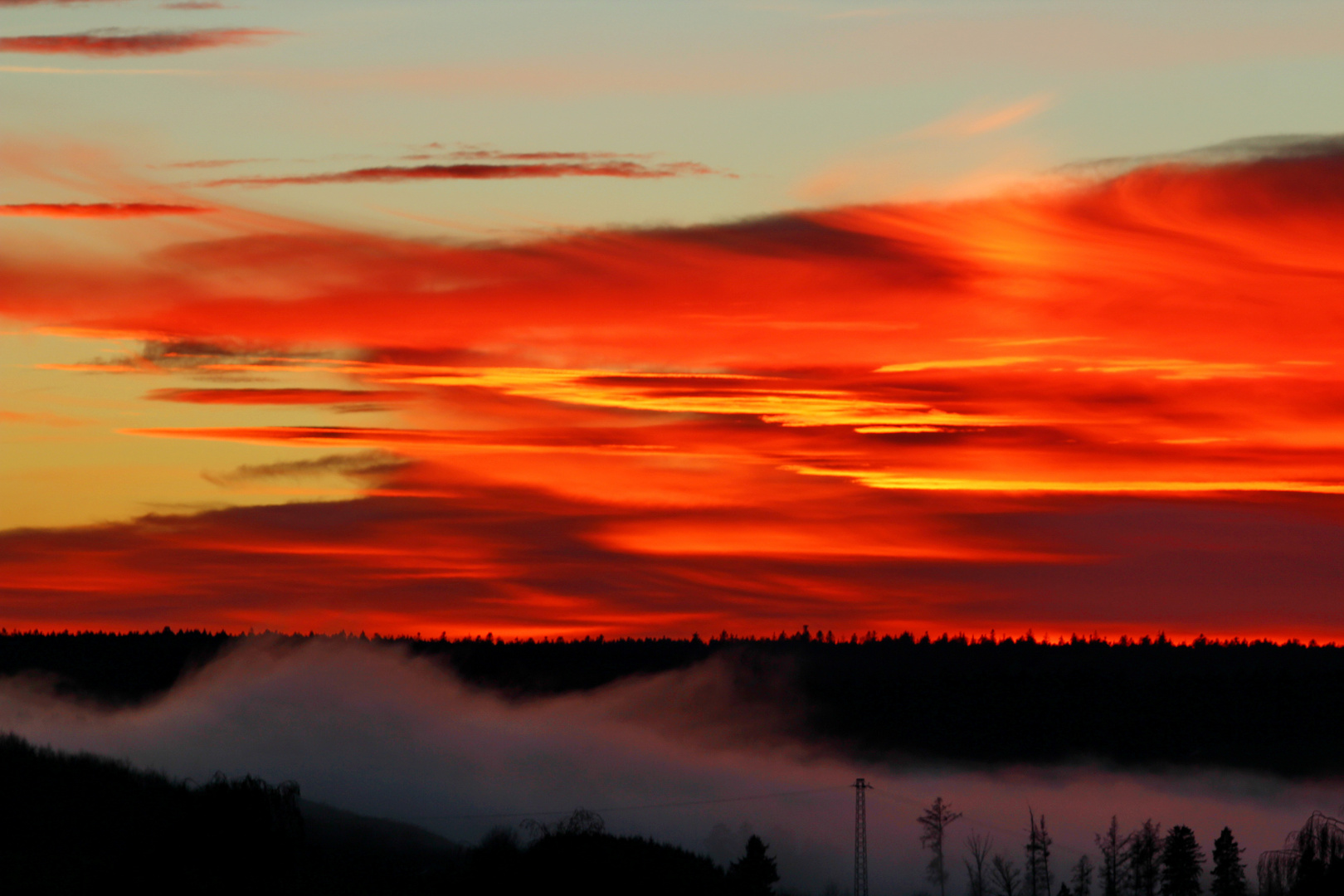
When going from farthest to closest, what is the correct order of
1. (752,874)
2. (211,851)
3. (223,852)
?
(752,874)
(223,852)
(211,851)

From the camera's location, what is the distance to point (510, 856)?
114m

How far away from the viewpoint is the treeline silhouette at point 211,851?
85.1 meters

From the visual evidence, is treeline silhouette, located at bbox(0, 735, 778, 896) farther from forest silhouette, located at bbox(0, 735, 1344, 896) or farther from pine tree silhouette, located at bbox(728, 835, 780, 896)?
pine tree silhouette, located at bbox(728, 835, 780, 896)

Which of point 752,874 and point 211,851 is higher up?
point 211,851

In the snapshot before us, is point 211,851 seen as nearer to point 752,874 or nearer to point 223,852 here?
point 223,852

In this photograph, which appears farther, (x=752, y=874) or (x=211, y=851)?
(x=752, y=874)

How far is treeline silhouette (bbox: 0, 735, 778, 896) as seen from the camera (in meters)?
85.1

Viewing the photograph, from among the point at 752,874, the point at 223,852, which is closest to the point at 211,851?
the point at 223,852

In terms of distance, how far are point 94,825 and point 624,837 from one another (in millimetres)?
43840

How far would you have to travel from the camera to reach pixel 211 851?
89.4 metres

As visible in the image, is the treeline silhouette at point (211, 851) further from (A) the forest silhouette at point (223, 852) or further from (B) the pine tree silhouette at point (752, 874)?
(B) the pine tree silhouette at point (752, 874)

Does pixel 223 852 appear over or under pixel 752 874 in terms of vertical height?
over

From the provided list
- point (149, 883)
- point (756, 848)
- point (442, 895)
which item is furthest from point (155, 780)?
point (756, 848)

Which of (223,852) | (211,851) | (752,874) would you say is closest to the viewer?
(211,851)
